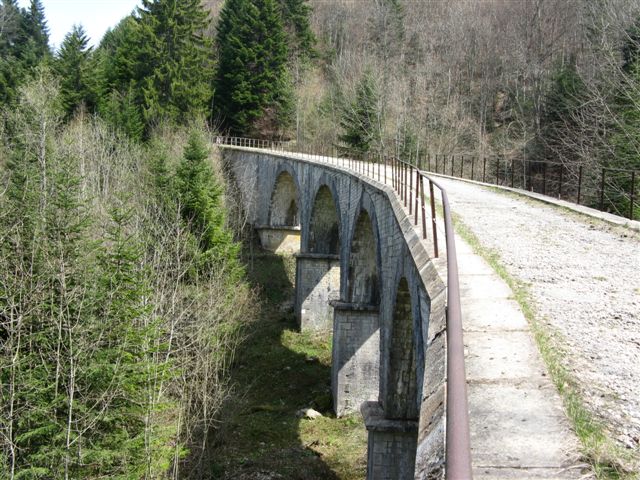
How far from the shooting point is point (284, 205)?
37750 mm

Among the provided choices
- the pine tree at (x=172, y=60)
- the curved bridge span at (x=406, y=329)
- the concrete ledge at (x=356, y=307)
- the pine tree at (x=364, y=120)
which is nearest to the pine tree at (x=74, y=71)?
the pine tree at (x=172, y=60)

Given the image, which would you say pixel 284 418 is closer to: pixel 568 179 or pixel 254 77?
pixel 568 179

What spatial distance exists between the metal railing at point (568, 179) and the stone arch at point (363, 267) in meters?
4.60

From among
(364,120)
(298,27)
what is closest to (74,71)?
(364,120)

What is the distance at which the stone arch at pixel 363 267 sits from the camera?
61.5 ft

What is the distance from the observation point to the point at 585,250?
9773mm

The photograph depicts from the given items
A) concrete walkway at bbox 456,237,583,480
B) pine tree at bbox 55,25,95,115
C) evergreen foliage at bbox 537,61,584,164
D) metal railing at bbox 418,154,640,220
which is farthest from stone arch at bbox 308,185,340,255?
pine tree at bbox 55,25,95,115

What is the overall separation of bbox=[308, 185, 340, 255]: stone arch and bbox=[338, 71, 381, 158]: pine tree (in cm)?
1170

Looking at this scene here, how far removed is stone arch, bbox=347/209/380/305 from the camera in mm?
18734

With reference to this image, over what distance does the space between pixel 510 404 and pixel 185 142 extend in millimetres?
38337

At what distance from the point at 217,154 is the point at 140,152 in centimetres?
550

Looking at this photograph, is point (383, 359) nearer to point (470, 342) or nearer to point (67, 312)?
point (67, 312)

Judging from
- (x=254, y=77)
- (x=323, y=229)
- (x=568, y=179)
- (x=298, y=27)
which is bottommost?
(x=323, y=229)

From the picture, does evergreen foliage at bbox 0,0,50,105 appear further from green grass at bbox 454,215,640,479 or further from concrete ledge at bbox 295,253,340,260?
green grass at bbox 454,215,640,479
